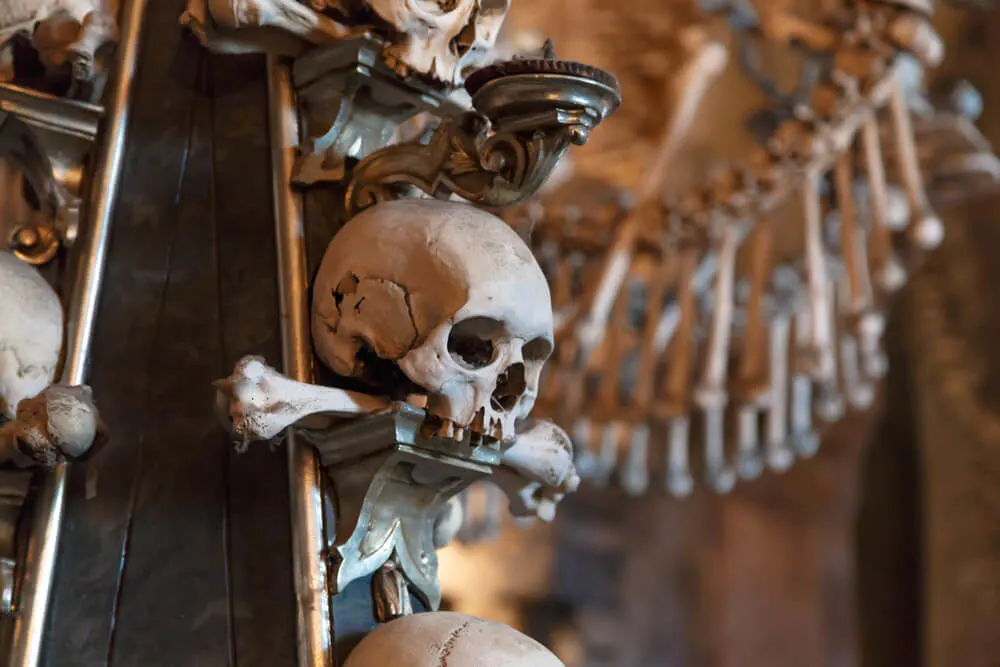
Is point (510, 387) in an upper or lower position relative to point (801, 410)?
lower

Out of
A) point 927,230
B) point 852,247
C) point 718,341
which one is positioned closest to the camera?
point 927,230

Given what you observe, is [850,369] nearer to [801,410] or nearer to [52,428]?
[801,410]

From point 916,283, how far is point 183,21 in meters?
3.06

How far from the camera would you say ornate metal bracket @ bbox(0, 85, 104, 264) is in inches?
28.3

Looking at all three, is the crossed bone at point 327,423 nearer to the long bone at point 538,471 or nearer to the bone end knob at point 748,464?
the long bone at point 538,471

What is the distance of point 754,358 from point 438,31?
204 cm

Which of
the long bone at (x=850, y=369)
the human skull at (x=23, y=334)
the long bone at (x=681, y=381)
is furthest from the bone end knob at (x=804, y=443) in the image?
the human skull at (x=23, y=334)

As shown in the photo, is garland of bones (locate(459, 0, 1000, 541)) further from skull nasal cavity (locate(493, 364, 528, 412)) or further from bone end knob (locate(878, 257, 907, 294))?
skull nasal cavity (locate(493, 364, 528, 412))

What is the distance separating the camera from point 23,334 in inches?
26.0

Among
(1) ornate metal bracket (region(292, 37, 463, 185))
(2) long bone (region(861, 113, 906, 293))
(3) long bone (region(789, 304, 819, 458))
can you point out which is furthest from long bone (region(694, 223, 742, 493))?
(1) ornate metal bracket (region(292, 37, 463, 185))

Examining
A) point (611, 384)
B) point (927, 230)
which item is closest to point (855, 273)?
point (927, 230)

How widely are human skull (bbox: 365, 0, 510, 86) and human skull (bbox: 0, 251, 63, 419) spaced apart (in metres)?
0.21

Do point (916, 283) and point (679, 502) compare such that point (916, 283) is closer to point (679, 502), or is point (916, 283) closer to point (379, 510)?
point (679, 502)

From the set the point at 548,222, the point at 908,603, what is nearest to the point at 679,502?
the point at 908,603
